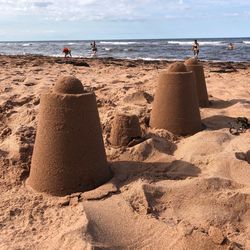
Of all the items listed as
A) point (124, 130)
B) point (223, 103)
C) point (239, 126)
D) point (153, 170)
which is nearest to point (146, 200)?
point (153, 170)

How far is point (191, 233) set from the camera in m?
2.40

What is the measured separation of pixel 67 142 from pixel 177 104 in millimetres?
1837

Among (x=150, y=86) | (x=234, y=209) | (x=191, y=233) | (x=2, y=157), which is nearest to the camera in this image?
(x=191, y=233)

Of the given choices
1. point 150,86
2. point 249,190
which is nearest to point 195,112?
point 249,190

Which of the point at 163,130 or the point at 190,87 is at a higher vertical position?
the point at 190,87

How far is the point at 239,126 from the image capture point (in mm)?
4895

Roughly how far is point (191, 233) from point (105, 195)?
780 millimetres

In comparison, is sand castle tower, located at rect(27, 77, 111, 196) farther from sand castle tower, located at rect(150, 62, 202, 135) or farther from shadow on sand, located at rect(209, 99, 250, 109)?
shadow on sand, located at rect(209, 99, 250, 109)

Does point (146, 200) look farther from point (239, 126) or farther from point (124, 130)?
point (239, 126)

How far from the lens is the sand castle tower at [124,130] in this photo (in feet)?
12.9

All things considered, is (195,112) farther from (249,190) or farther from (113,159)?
(249,190)

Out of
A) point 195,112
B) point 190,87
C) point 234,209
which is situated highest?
point 190,87

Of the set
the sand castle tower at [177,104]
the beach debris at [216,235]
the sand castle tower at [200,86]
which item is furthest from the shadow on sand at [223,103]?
the beach debris at [216,235]

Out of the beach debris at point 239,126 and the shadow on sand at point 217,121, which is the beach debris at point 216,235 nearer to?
the beach debris at point 239,126
